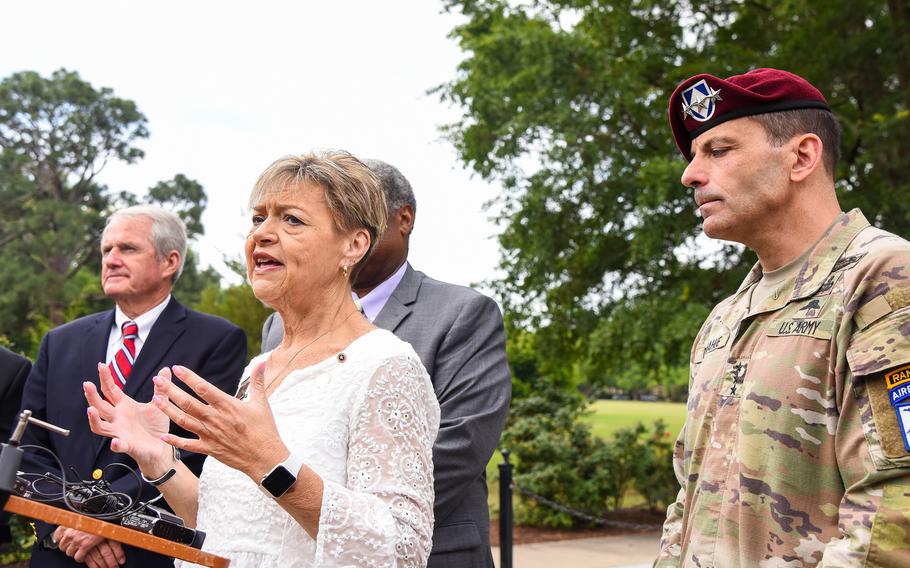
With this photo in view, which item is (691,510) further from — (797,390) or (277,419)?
(277,419)

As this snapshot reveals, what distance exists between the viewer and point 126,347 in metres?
4.33

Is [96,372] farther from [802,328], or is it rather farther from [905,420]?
[905,420]

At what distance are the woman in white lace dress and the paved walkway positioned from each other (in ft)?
24.4

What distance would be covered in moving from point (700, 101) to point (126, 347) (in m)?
3.11

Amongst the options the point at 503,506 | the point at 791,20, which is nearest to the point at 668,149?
the point at 791,20

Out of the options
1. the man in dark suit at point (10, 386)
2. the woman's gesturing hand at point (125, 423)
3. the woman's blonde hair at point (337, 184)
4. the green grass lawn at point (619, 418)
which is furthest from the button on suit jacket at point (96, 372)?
the green grass lawn at point (619, 418)

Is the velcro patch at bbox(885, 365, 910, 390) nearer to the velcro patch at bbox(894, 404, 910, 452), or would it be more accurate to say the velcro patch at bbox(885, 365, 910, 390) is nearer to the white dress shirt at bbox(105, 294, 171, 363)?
the velcro patch at bbox(894, 404, 910, 452)

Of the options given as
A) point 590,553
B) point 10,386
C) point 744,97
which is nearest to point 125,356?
Answer: point 10,386

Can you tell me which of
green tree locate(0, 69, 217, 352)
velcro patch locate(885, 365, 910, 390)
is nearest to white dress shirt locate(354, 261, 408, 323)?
velcro patch locate(885, 365, 910, 390)

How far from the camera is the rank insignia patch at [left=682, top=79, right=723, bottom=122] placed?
2.64 m

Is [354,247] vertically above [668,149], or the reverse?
[668,149]

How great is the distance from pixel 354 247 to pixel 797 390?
1301 mm

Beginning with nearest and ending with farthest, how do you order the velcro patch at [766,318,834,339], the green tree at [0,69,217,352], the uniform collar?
the velcro patch at [766,318,834,339] → the uniform collar → the green tree at [0,69,217,352]

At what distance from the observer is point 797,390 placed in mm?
2225
